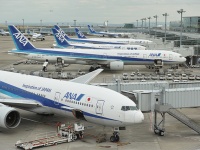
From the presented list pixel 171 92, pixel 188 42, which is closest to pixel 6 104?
pixel 171 92

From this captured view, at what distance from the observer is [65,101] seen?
26.5 meters

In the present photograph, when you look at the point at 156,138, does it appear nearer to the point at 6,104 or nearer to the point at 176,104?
the point at 176,104

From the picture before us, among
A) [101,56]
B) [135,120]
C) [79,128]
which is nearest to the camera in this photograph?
[135,120]

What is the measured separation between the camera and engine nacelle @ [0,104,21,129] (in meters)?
25.7

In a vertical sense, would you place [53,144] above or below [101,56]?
below

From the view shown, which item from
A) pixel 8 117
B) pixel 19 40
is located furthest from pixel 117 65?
pixel 8 117

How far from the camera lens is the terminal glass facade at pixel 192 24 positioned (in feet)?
343

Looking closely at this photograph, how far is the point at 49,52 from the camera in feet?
193

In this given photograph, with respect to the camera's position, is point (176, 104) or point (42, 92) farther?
point (42, 92)

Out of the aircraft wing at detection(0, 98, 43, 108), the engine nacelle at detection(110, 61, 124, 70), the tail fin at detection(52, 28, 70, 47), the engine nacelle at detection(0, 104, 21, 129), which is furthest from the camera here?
the tail fin at detection(52, 28, 70, 47)

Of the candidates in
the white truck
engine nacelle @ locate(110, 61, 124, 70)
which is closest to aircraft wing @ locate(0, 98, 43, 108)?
the white truck

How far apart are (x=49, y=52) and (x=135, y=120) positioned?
3788cm

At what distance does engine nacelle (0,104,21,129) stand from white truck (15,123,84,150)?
2.02 meters

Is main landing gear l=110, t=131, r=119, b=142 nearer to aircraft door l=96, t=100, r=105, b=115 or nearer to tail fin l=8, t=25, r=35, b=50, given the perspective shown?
aircraft door l=96, t=100, r=105, b=115
